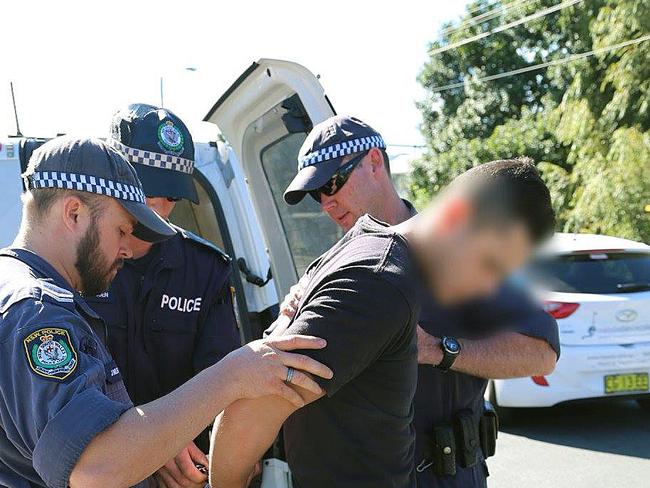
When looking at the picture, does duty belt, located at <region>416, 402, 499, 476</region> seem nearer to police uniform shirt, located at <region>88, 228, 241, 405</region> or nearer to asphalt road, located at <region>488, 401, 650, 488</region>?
police uniform shirt, located at <region>88, 228, 241, 405</region>

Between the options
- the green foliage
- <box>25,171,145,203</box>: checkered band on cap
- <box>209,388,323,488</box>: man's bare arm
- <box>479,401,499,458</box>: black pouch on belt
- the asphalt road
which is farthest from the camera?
the green foliage

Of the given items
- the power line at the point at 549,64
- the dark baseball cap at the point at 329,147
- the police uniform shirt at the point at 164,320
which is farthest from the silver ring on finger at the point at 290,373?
the power line at the point at 549,64

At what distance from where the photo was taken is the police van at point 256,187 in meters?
2.92

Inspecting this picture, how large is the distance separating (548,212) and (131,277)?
4.51 feet

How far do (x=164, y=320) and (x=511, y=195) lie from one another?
50.0 inches

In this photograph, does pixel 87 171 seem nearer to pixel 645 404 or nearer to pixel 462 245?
pixel 462 245

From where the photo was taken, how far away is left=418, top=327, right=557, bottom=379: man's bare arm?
213 centimetres

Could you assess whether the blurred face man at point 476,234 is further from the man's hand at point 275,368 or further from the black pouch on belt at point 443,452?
the black pouch on belt at point 443,452

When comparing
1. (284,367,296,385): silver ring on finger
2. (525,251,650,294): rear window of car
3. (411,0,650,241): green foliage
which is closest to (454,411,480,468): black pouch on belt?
(284,367,296,385): silver ring on finger

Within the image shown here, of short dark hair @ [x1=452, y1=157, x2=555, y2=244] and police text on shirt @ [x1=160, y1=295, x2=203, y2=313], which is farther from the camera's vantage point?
police text on shirt @ [x1=160, y1=295, x2=203, y2=313]

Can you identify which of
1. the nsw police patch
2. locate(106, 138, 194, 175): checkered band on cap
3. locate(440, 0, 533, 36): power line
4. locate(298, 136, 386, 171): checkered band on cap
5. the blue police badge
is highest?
locate(440, 0, 533, 36): power line

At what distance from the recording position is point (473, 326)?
2232 mm

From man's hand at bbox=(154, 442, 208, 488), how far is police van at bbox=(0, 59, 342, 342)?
1.06 m

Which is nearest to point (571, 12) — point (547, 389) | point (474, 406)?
point (547, 389)
